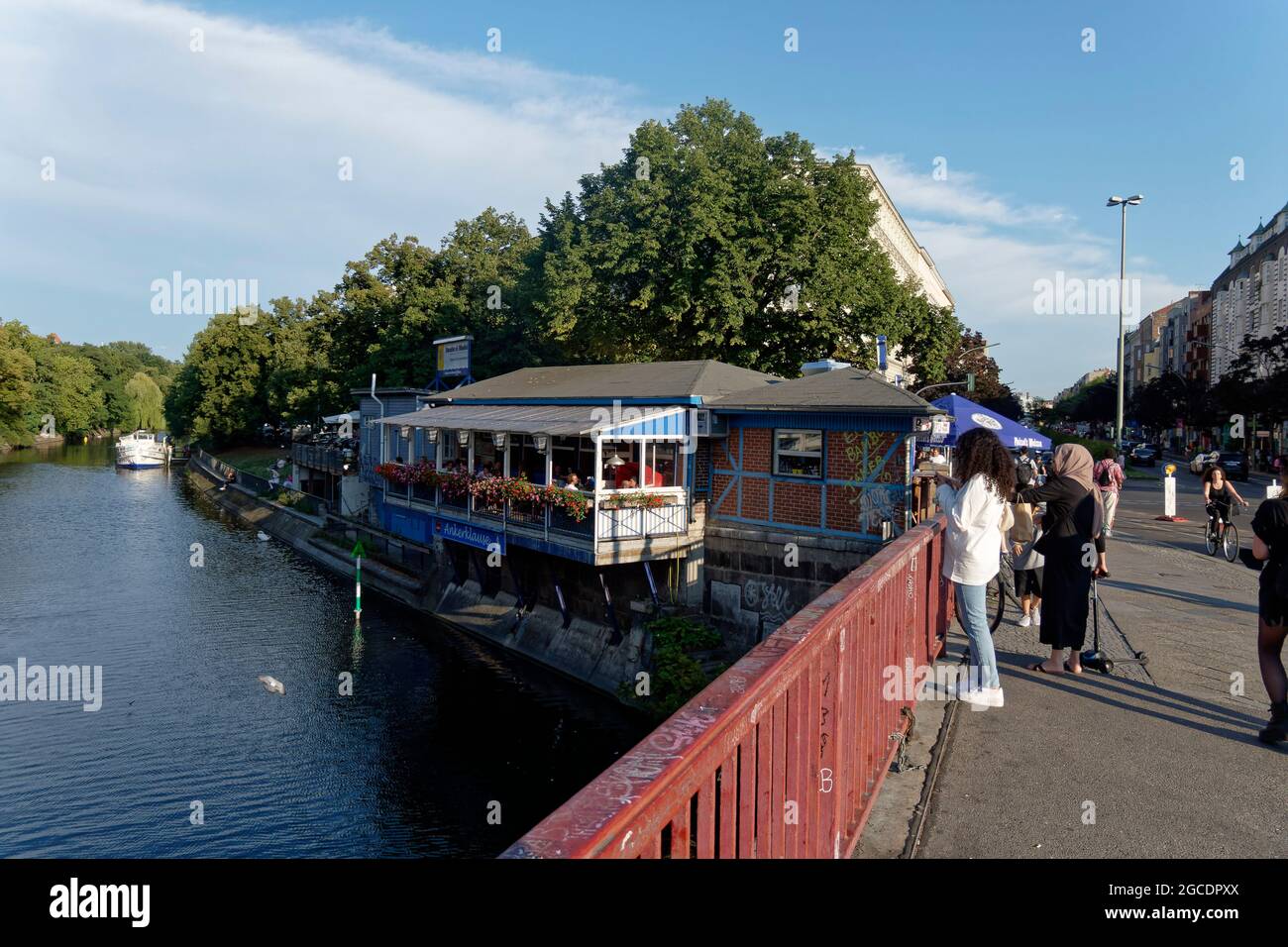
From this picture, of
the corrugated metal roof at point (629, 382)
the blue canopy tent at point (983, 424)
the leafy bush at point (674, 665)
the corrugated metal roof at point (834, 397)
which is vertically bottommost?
the leafy bush at point (674, 665)

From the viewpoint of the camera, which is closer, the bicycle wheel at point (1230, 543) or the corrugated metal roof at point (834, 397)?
the corrugated metal roof at point (834, 397)

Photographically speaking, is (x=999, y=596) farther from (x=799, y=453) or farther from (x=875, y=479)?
(x=799, y=453)

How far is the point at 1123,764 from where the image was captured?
4492 millimetres

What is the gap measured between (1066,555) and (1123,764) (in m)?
1.99

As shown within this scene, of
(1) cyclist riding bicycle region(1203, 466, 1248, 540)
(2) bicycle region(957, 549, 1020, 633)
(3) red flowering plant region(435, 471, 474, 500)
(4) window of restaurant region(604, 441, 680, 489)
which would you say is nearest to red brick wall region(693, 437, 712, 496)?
(4) window of restaurant region(604, 441, 680, 489)

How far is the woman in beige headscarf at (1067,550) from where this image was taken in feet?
19.9

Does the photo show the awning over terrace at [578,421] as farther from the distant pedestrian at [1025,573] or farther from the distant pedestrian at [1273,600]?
the distant pedestrian at [1273,600]

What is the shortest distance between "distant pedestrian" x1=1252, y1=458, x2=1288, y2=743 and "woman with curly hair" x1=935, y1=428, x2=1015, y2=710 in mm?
1430

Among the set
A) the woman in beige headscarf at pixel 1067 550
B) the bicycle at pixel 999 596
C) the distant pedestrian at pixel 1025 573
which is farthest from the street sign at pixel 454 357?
the woman in beige headscarf at pixel 1067 550

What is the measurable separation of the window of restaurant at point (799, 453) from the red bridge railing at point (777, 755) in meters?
12.2

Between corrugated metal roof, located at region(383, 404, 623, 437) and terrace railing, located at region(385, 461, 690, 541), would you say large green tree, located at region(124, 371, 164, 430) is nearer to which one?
corrugated metal roof, located at region(383, 404, 623, 437)

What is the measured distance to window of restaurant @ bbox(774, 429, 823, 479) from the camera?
16.9 metres
